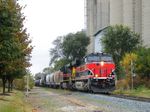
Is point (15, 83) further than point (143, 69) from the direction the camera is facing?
Yes

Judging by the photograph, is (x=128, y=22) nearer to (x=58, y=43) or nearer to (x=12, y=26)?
(x=58, y=43)

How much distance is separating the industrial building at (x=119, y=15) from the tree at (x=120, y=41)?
2.79 m

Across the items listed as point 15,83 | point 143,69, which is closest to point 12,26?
point 143,69

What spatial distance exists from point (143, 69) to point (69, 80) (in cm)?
1268

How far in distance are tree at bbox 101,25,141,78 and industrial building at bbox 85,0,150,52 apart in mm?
2792

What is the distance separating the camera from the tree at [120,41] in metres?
97.1

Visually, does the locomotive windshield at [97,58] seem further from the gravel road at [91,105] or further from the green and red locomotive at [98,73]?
the gravel road at [91,105]

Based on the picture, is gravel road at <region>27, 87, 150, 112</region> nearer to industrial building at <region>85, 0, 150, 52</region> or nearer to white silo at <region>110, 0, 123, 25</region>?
industrial building at <region>85, 0, 150, 52</region>

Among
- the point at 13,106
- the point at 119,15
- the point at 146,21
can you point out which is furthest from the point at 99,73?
the point at 119,15

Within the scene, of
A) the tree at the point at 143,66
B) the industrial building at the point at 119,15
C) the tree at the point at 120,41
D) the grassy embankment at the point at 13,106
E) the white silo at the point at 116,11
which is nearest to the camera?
the grassy embankment at the point at 13,106

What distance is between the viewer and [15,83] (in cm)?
9269

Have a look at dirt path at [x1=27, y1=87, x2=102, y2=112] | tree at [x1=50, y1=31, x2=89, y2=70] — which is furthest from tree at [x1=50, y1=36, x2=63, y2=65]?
dirt path at [x1=27, y1=87, x2=102, y2=112]

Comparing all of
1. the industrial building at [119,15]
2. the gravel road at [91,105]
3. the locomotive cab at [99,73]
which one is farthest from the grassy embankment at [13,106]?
the industrial building at [119,15]

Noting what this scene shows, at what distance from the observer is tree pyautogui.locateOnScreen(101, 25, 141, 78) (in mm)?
97081
